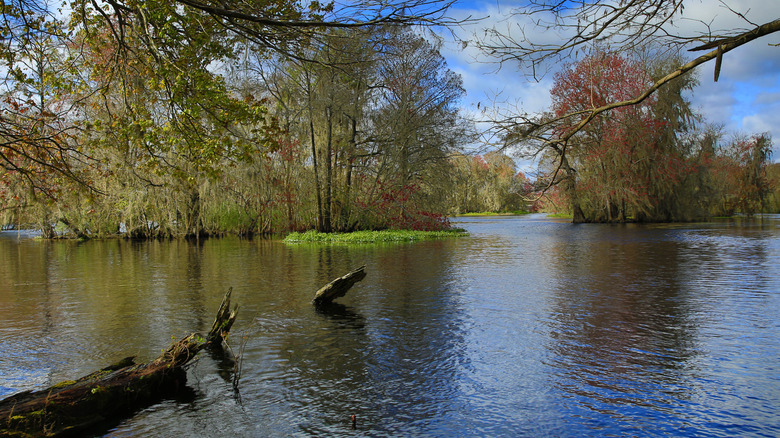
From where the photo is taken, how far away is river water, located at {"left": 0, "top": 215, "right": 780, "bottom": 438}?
5.36 metres

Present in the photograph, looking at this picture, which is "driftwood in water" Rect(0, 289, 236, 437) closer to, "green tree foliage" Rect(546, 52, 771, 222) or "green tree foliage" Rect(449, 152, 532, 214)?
"green tree foliage" Rect(546, 52, 771, 222)

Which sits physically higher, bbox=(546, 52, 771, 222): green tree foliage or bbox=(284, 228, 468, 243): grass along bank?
bbox=(546, 52, 771, 222): green tree foliage

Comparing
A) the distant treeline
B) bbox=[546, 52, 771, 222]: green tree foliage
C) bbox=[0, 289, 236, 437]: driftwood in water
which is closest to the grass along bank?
the distant treeline

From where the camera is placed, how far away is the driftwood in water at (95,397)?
5047mm

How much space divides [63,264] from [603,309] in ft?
61.6

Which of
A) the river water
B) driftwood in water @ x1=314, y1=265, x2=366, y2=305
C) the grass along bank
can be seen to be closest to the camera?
the river water

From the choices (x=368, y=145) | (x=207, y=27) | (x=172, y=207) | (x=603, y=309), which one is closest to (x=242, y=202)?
(x=172, y=207)

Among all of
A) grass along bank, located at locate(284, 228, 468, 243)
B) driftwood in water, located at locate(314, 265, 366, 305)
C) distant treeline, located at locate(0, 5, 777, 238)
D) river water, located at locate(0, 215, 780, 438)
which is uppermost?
distant treeline, located at locate(0, 5, 777, 238)

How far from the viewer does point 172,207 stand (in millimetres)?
33031

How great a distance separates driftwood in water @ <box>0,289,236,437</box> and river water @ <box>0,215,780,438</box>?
0.32 metres

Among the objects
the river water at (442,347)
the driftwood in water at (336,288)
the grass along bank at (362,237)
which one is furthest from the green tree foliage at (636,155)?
the driftwood in water at (336,288)

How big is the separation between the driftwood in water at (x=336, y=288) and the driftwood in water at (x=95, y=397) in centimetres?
422

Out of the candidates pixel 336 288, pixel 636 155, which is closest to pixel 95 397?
pixel 336 288

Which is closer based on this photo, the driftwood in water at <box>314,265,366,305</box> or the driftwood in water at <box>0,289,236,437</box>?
the driftwood in water at <box>0,289,236,437</box>
